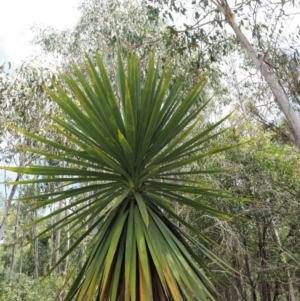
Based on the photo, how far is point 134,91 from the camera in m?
2.76

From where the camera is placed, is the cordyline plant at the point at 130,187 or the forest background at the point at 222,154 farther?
the forest background at the point at 222,154

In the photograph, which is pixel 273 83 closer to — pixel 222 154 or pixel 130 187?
pixel 130 187

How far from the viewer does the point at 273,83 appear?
4207 millimetres

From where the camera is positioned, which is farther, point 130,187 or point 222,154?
point 222,154

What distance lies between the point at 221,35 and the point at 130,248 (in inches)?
181

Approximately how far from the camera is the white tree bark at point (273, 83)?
3.90 metres

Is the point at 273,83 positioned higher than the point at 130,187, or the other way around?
the point at 273,83

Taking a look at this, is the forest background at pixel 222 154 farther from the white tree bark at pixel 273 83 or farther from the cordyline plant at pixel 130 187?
the cordyline plant at pixel 130 187

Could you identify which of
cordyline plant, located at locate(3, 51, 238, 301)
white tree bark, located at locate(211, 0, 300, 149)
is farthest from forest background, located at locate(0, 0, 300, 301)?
cordyline plant, located at locate(3, 51, 238, 301)

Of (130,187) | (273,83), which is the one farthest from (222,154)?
(130,187)

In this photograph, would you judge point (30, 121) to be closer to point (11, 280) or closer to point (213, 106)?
point (11, 280)

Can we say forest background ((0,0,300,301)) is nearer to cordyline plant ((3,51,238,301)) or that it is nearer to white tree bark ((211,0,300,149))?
white tree bark ((211,0,300,149))

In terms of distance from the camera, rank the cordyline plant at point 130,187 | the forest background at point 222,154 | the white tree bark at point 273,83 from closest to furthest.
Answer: the cordyline plant at point 130,187
the white tree bark at point 273,83
the forest background at point 222,154

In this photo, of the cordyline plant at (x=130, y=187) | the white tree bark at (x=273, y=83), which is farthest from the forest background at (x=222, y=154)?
the cordyline plant at (x=130, y=187)
